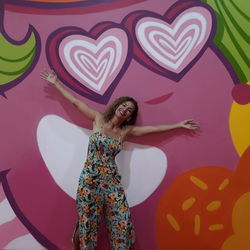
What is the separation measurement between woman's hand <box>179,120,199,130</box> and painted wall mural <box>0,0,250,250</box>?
4 cm

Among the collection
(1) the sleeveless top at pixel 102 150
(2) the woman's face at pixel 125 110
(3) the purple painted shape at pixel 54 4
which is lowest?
(1) the sleeveless top at pixel 102 150

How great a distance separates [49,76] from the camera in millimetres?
2264

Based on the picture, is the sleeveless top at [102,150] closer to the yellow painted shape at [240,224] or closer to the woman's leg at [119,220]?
the woman's leg at [119,220]

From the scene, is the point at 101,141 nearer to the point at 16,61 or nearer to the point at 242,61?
the point at 16,61

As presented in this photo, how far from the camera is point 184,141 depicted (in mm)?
2174

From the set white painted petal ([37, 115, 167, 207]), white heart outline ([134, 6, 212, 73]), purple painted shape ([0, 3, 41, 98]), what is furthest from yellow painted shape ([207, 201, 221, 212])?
purple painted shape ([0, 3, 41, 98])

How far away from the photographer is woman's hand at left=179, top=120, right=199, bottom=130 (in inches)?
84.3

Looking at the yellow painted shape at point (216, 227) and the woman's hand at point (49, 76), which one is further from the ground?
the woman's hand at point (49, 76)

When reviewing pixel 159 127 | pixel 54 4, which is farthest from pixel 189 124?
pixel 54 4

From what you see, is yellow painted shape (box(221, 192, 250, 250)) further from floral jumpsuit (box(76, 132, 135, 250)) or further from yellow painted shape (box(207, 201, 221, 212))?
floral jumpsuit (box(76, 132, 135, 250))

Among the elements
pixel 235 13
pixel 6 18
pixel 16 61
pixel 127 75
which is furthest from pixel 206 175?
pixel 6 18

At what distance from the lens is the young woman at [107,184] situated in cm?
200

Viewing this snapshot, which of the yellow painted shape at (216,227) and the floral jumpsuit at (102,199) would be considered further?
the yellow painted shape at (216,227)

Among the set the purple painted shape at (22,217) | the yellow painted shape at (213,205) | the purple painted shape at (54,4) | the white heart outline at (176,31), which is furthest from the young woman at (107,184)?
the purple painted shape at (54,4)
